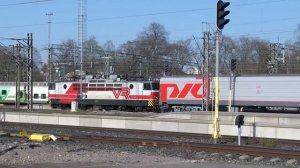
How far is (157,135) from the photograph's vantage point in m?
22.7

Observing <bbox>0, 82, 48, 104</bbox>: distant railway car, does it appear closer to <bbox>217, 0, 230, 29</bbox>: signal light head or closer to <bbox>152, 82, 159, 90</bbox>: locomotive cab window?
<bbox>152, 82, 159, 90</bbox>: locomotive cab window

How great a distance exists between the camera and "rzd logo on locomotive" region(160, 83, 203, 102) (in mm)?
51659

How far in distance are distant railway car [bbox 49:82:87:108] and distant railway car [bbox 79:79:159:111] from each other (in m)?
1.96

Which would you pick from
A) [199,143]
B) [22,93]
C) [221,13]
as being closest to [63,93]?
[22,93]

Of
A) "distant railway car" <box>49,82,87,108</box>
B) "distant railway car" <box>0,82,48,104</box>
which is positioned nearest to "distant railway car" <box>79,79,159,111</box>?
"distant railway car" <box>49,82,87,108</box>

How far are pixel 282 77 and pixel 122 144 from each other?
2990 centimetres

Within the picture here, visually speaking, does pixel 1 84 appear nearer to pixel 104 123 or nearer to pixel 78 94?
pixel 78 94

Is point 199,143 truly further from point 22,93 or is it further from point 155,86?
point 22,93

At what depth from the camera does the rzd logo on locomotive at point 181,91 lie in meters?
51.7

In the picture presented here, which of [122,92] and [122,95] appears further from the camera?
[122,95]

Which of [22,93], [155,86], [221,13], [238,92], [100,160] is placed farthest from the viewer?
[22,93]

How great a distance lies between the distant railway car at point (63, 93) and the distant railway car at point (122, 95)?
77.3 inches

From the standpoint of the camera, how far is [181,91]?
173ft

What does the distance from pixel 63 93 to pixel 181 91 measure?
1805 centimetres
